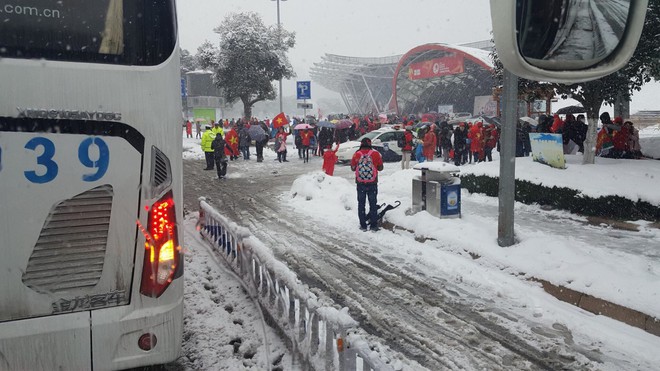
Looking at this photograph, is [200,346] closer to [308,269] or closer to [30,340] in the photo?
[30,340]

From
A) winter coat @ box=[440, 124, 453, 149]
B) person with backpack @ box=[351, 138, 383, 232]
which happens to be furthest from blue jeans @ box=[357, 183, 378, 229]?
winter coat @ box=[440, 124, 453, 149]

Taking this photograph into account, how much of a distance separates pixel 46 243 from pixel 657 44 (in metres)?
11.7

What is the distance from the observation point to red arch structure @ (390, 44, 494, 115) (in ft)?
193

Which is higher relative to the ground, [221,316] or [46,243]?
[46,243]

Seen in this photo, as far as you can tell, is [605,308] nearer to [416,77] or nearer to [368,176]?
[368,176]

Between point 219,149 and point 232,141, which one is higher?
point 232,141

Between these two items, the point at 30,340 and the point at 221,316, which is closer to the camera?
the point at 30,340

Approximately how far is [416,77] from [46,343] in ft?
221

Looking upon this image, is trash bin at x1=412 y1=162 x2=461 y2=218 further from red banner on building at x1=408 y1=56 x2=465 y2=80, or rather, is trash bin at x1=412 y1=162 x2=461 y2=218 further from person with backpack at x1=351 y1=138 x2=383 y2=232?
red banner on building at x1=408 y1=56 x2=465 y2=80

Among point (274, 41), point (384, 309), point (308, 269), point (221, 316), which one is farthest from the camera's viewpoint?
point (274, 41)

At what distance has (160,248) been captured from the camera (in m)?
3.19

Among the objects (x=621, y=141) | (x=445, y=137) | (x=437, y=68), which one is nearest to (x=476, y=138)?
(x=445, y=137)

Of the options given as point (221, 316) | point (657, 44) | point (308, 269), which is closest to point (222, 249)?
point (308, 269)

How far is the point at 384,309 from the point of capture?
5.67 m
